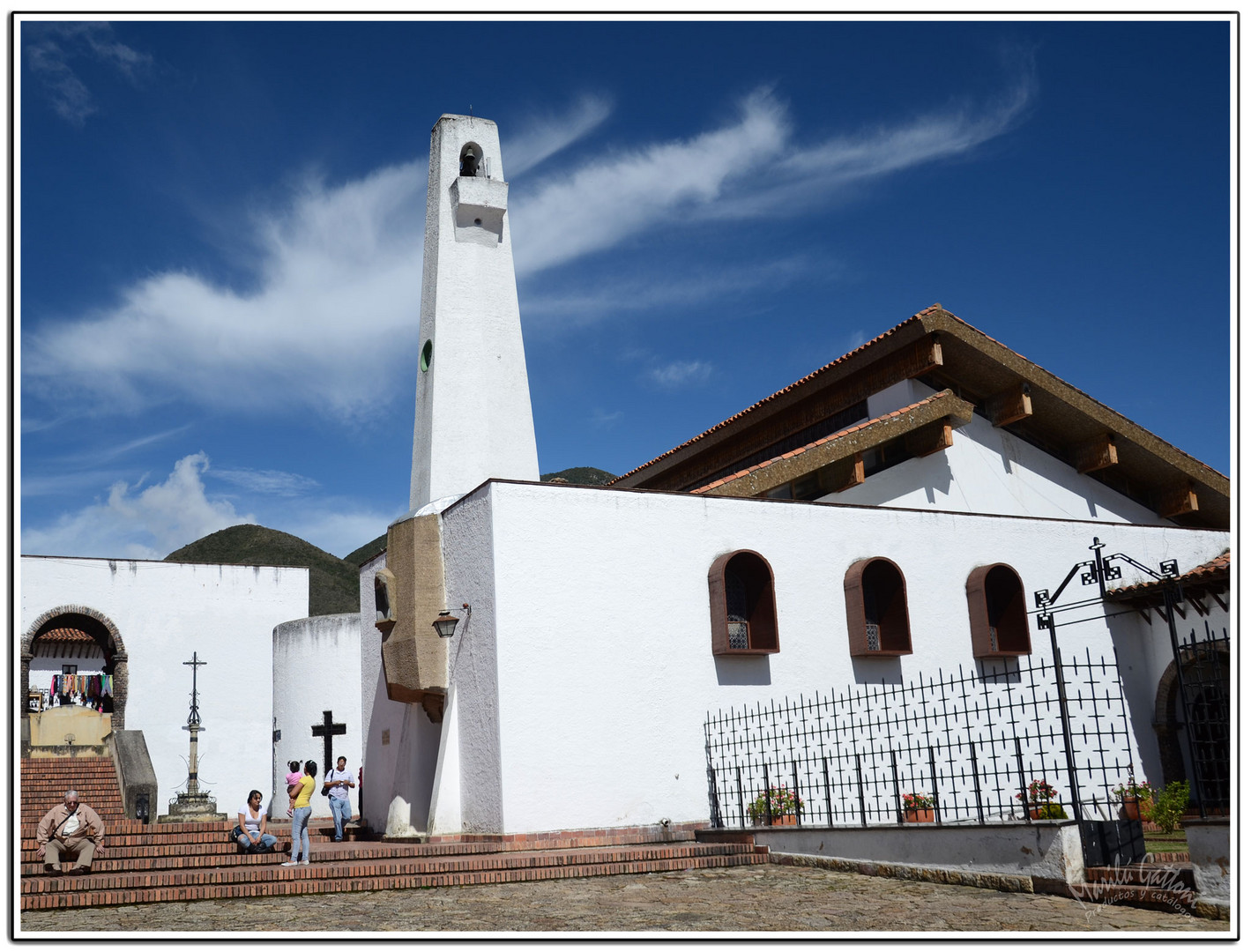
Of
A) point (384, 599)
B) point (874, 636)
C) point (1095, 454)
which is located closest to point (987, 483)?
point (1095, 454)

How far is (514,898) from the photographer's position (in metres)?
8.88

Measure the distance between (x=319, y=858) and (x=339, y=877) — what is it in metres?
2.26

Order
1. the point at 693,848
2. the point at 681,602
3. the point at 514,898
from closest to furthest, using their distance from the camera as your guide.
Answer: the point at 514,898
the point at 693,848
the point at 681,602

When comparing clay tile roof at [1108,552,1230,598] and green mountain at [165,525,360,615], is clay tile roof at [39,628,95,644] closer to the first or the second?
clay tile roof at [1108,552,1230,598]

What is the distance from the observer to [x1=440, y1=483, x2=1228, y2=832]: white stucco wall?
40.8ft

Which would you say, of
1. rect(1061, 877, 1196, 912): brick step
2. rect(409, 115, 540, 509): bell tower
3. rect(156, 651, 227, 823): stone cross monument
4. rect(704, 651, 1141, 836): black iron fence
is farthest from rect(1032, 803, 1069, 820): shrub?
rect(156, 651, 227, 823): stone cross monument

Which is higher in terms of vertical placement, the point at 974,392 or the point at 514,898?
the point at 974,392

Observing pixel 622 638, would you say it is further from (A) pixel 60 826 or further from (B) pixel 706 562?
(A) pixel 60 826

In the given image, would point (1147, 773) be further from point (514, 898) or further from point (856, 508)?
point (514, 898)

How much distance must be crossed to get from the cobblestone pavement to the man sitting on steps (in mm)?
1595

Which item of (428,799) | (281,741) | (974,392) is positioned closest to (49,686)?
(281,741)

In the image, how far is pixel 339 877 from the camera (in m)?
9.75

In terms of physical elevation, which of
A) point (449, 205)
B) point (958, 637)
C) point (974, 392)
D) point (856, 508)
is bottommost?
point (958, 637)
